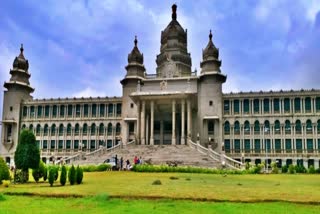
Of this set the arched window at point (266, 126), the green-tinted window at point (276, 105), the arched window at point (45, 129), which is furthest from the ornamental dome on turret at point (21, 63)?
the green-tinted window at point (276, 105)

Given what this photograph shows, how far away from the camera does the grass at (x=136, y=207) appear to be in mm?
13883

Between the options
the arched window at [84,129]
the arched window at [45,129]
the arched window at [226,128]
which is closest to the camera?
the arched window at [226,128]

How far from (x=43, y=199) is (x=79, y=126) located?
51999 millimetres

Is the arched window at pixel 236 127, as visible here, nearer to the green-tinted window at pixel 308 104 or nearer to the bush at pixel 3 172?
the green-tinted window at pixel 308 104

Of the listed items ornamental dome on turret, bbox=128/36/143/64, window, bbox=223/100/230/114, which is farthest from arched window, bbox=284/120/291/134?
ornamental dome on turret, bbox=128/36/143/64

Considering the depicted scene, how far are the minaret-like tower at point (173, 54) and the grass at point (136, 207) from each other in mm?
48702

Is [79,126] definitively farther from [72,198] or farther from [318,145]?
[72,198]

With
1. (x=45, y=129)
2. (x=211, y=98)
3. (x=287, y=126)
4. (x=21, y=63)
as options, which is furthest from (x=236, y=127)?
(x=21, y=63)

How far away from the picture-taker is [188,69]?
66750mm

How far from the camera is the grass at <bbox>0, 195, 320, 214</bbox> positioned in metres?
13.9

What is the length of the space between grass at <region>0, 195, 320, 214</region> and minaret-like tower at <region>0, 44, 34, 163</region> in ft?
182

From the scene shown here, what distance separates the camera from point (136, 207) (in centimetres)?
1441

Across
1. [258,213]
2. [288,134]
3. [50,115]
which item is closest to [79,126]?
[50,115]

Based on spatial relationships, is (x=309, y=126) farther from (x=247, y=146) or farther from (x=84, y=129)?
(x=84, y=129)
